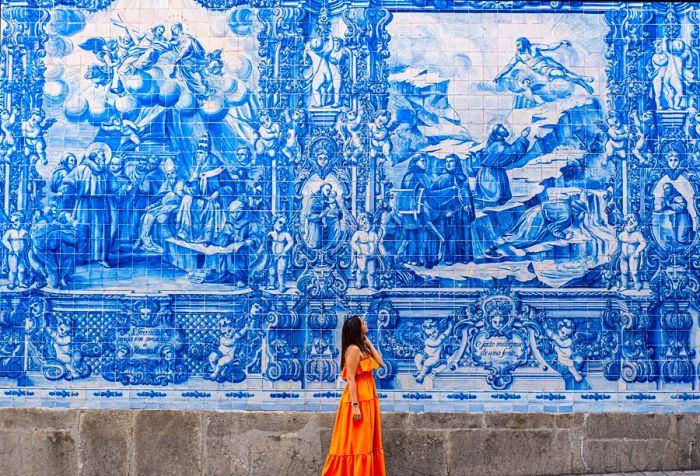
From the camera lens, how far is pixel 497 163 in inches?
272

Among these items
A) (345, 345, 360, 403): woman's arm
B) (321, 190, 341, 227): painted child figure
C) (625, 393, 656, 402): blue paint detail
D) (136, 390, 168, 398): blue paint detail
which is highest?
(321, 190, 341, 227): painted child figure

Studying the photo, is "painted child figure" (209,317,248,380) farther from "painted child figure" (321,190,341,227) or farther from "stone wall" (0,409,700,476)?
"painted child figure" (321,190,341,227)

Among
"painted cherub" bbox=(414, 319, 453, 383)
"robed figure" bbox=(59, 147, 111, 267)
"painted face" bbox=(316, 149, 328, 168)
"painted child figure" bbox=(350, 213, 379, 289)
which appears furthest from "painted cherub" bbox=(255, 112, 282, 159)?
"painted cherub" bbox=(414, 319, 453, 383)

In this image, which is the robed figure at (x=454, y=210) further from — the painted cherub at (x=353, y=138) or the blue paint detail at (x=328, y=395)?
the blue paint detail at (x=328, y=395)

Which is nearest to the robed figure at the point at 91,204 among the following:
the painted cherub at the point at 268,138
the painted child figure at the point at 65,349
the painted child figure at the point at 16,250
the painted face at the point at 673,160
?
the painted child figure at the point at 16,250

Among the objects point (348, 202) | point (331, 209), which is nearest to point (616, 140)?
point (348, 202)

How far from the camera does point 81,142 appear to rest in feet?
22.9

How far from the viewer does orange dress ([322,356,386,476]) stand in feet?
19.7

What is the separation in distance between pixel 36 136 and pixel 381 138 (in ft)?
9.34

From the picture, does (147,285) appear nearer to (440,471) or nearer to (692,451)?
(440,471)

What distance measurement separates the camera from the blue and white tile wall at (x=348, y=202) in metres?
6.84

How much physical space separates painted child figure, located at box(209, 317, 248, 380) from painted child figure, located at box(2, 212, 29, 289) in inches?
65.3

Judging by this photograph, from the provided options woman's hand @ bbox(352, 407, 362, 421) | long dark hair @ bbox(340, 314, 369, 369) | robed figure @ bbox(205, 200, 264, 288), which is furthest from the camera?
robed figure @ bbox(205, 200, 264, 288)

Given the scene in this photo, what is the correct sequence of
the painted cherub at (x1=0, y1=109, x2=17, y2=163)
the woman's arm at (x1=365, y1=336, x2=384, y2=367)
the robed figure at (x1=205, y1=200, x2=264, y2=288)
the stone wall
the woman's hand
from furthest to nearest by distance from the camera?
the painted cherub at (x1=0, y1=109, x2=17, y2=163) → the robed figure at (x1=205, y1=200, x2=264, y2=288) → the stone wall → the woman's arm at (x1=365, y1=336, x2=384, y2=367) → the woman's hand
